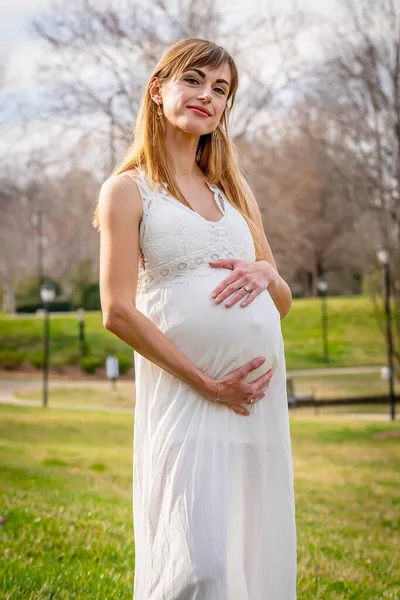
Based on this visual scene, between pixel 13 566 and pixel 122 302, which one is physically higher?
pixel 122 302

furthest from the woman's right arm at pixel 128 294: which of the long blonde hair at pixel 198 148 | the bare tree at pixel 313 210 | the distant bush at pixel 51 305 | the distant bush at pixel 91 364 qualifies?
the distant bush at pixel 51 305

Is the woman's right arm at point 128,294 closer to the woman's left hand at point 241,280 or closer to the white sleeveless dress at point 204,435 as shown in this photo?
the white sleeveless dress at point 204,435

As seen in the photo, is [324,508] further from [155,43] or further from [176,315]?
[155,43]

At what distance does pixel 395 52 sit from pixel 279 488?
13376mm

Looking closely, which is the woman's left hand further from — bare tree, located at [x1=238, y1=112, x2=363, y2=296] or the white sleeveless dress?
bare tree, located at [x1=238, y1=112, x2=363, y2=296]

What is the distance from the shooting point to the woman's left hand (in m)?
2.48

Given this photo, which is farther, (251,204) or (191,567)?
(251,204)

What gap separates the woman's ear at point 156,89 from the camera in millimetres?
2645

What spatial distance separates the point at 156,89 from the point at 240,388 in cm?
98

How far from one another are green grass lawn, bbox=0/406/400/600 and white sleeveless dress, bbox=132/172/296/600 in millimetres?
1200

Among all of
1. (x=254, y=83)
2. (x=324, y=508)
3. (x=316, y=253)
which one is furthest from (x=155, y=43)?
(x=316, y=253)

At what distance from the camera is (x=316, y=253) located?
46.2 m

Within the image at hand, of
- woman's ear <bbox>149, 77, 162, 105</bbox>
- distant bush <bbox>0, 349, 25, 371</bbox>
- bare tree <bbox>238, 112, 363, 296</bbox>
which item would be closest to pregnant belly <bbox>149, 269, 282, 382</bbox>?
woman's ear <bbox>149, 77, 162, 105</bbox>

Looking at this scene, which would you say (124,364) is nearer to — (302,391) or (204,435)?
(302,391)
